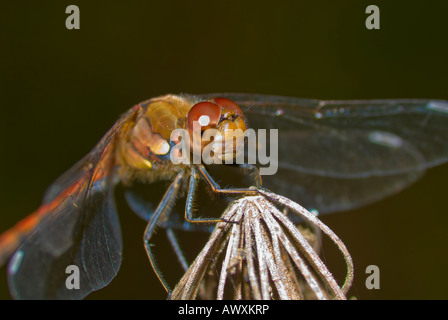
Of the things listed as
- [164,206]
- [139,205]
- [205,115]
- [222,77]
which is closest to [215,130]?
[205,115]

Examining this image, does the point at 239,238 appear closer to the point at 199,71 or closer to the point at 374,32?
the point at 199,71

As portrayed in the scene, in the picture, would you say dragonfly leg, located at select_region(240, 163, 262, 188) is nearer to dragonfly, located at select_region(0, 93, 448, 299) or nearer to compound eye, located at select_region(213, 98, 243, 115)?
dragonfly, located at select_region(0, 93, 448, 299)

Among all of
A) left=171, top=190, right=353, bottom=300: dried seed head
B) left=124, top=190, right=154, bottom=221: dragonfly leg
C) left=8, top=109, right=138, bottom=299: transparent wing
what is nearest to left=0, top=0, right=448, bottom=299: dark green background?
left=124, top=190, right=154, bottom=221: dragonfly leg

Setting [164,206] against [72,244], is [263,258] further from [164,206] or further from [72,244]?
[72,244]

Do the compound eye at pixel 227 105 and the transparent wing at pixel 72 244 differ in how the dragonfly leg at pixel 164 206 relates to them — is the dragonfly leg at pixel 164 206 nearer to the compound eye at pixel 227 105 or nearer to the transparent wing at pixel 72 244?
the transparent wing at pixel 72 244

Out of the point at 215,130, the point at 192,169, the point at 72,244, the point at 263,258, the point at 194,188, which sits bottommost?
the point at 72,244

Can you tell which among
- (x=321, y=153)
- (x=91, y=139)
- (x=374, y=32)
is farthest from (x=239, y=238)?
(x=374, y=32)
